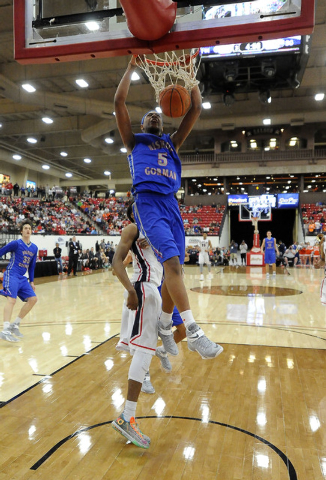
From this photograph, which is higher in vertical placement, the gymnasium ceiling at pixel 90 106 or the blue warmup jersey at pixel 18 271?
the gymnasium ceiling at pixel 90 106

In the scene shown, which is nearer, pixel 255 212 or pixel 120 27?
pixel 120 27

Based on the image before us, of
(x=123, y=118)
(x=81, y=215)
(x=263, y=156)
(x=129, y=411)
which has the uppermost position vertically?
(x=263, y=156)

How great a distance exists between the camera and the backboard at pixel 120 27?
2588mm

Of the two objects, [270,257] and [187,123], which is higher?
[187,123]

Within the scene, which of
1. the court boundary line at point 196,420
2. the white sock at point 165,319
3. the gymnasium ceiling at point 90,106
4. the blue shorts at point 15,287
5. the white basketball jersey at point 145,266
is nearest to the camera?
the court boundary line at point 196,420

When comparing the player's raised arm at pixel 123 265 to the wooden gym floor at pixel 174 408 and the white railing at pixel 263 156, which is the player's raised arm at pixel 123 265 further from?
the white railing at pixel 263 156

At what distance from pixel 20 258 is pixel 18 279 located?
310 mm

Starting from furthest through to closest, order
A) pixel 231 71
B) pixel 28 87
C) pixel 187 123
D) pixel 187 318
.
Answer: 1. pixel 28 87
2. pixel 231 71
3. pixel 187 123
4. pixel 187 318

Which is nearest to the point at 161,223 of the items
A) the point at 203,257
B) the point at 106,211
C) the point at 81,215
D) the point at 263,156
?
the point at 203,257

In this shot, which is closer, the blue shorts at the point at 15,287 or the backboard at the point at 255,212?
the blue shorts at the point at 15,287

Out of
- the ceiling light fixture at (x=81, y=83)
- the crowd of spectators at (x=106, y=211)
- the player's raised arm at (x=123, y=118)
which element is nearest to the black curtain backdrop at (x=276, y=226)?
the crowd of spectators at (x=106, y=211)

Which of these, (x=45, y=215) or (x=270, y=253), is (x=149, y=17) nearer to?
(x=270, y=253)

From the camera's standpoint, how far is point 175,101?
129 inches

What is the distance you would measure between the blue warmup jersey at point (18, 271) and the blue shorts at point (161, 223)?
342 cm
